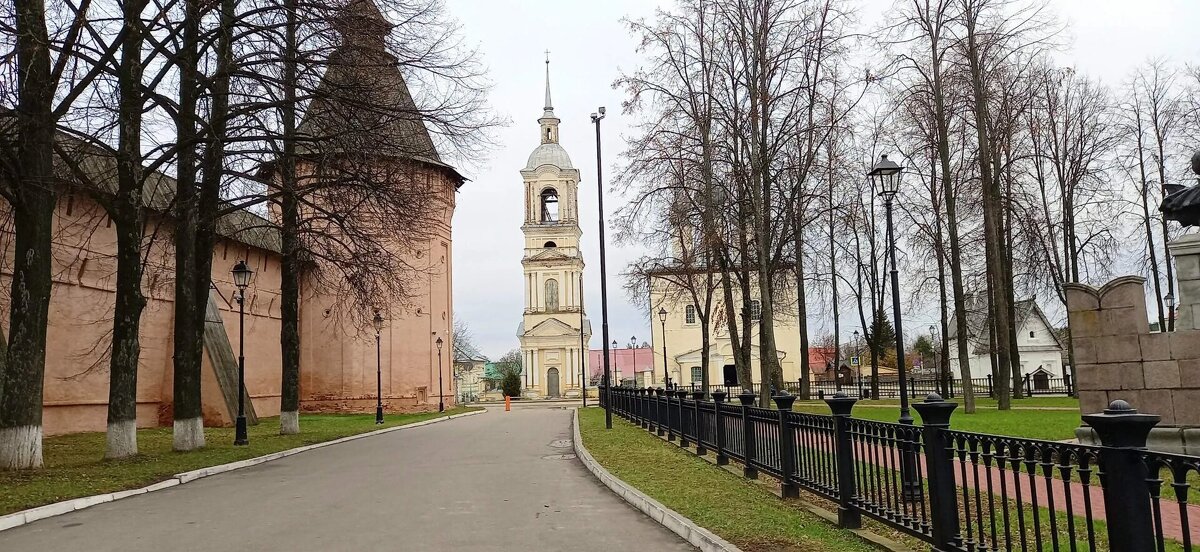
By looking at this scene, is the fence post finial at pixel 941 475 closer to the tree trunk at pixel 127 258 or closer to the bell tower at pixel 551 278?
the tree trunk at pixel 127 258

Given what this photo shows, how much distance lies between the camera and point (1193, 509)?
26.2 ft

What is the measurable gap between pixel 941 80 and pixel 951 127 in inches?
152

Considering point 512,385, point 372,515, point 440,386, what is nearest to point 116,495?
point 372,515

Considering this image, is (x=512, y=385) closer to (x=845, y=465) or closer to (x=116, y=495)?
(x=116, y=495)

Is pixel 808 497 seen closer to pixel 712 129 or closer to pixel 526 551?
pixel 526 551

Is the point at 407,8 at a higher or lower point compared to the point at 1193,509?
higher

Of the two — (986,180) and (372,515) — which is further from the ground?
(986,180)

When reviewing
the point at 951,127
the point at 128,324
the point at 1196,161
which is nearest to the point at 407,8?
the point at 128,324

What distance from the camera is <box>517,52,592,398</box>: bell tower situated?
75.8m

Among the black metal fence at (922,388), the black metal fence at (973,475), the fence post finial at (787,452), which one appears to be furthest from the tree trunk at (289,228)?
the black metal fence at (922,388)

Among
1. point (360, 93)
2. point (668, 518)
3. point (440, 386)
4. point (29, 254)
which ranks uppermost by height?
point (360, 93)

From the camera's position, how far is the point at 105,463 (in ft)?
47.9

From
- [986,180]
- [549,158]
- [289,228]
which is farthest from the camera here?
[549,158]

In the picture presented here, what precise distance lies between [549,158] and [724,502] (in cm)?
6840
